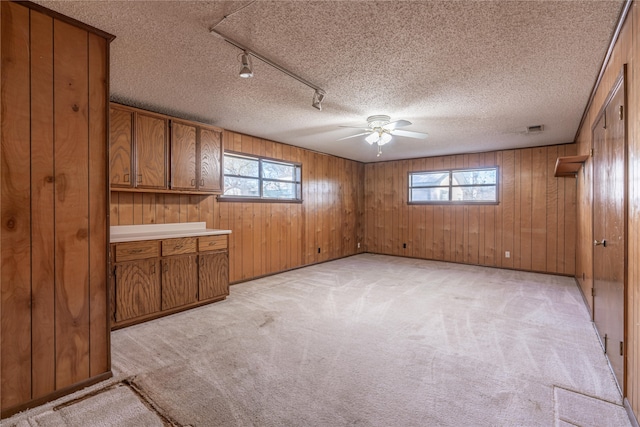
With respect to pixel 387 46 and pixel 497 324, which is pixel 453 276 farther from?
pixel 387 46

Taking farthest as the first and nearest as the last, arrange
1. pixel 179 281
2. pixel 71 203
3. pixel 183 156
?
pixel 183 156
pixel 179 281
pixel 71 203

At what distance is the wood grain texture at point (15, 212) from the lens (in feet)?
5.71

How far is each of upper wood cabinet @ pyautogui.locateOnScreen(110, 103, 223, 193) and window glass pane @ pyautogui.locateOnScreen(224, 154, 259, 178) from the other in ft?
1.81

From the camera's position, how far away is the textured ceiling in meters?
1.85

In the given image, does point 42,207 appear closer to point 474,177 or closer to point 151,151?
point 151,151

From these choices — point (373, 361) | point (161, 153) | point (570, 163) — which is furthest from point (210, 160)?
point (570, 163)

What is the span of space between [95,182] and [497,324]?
3774 mm

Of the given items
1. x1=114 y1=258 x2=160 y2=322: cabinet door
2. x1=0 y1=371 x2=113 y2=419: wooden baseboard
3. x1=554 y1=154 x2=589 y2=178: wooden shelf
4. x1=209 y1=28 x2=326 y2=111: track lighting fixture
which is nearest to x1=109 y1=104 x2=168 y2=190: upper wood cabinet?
x1=114 y1=258 x2=160 y2=322: cabinet door

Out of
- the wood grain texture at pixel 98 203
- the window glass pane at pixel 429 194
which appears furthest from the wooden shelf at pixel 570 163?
the wood grain texture at pixel 98 203

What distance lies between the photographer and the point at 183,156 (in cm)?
381

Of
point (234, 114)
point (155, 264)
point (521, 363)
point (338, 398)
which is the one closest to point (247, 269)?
point (155, 264)

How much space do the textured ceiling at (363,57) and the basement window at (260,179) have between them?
3.09 ft

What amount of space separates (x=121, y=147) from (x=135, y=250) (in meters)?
1.12

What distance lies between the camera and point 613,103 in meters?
2.18
